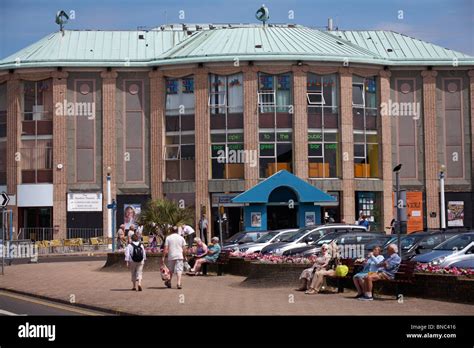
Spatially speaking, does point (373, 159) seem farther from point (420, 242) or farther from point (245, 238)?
point (420, 242)

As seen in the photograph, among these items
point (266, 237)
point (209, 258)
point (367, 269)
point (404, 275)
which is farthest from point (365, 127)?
point (404, 275)

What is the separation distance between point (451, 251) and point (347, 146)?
36049mm

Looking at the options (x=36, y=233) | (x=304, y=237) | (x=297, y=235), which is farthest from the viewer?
(x=36, y=233)

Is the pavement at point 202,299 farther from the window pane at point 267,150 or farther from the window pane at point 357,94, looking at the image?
the window pane at point 357,94

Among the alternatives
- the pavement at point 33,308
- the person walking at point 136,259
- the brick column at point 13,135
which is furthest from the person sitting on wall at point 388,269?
the brick column at point 13,135

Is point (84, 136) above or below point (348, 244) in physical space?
above

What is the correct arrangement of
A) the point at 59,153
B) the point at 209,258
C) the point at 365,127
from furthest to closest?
1. the point at 365,127
2. the point at 59,153
3. the point at 209,258

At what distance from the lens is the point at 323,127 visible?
6319 cm

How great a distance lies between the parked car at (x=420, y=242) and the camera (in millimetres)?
29594

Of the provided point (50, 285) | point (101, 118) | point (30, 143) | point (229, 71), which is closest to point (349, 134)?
point (229, 71)

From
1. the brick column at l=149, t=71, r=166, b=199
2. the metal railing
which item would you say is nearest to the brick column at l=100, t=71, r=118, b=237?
the brick column at l=149, t=71, r=166, b=199

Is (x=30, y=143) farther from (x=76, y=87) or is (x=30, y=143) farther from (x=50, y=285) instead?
→ (x=50, y=285)

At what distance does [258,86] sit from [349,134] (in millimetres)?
6683

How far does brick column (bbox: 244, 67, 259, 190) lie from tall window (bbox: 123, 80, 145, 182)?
280 inches
